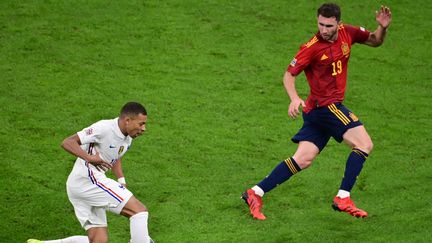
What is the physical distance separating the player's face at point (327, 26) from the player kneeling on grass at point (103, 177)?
239cm

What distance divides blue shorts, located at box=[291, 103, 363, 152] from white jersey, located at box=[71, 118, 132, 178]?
93.8 inches

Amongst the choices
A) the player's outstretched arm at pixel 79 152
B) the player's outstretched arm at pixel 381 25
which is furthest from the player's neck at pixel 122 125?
the player's outstretched arm at pixel 381 25

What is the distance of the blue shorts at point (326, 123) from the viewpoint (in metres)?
10.4

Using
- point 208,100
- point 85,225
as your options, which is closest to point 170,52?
point 208,100

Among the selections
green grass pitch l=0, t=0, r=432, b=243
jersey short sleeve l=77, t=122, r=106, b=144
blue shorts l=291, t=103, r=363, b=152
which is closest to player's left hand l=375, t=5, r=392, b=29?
blue shorts l=291, t=103, r=363, b=152

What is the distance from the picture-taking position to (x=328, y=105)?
10508 millimetres

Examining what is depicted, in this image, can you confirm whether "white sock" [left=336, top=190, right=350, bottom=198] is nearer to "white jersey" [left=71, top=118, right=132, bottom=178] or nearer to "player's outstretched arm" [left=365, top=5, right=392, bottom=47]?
"player's outstretched arm" [left=365, top=5, right=392, bottom=47]

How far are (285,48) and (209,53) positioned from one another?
4.72 ft

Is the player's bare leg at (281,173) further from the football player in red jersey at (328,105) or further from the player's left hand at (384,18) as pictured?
the player's left hand at (384,18)

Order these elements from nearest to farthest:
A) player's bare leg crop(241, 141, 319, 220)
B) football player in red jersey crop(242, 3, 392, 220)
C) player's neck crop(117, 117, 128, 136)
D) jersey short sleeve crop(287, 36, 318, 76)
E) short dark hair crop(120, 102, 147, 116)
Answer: short dark hair crop(120, 102, 147, 116) < player's neck crop(117, 117, 128, 136) < football player in red jersey crop(242, 3, 392, 220) < jersey short sleeve crop(287, 36, 318, 76) < player's bare leg crop(241, 141, 319, 220)

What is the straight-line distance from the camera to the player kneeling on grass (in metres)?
9.21

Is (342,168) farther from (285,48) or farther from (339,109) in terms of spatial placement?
(285,48)

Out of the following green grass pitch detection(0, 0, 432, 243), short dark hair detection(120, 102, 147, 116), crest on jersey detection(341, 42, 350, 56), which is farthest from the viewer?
green grass pitch detection(0, 0, 432, 243)

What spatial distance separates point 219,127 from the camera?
45.2 ft
